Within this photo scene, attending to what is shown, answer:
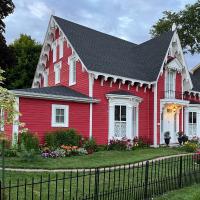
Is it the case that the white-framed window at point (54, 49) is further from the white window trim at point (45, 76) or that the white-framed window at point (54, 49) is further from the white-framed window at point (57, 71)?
the white window trim at point (45, 76)

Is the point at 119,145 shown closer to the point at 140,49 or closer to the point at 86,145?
the point at 86,145

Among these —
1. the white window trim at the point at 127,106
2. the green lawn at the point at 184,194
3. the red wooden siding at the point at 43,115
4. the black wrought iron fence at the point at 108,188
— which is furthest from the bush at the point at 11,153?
the green lawn at the point at 184,194

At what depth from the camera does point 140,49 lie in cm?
3025

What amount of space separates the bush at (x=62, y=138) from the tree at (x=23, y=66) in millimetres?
20175

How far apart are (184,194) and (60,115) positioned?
11.7 metres

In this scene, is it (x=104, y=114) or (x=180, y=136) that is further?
(x=180, y=136)

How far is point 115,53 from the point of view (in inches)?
1064

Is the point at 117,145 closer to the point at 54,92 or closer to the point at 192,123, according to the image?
the point at 54,92

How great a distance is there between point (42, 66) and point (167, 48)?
9.72 meters

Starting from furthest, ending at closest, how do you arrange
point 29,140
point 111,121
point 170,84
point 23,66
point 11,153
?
point 23,66, point 170,84, point 111,121, point 29,140, point 11,153

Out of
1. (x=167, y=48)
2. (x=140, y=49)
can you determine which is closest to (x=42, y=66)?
(x=140, y=49)

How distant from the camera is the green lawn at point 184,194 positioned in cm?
956

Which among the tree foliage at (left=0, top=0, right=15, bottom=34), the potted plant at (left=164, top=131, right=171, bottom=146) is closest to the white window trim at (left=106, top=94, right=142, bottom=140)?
the potted plant at (left=164, top=131, right=171, bottom=146)

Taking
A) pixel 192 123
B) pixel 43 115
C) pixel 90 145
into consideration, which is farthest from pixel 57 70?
pixel 192 123
